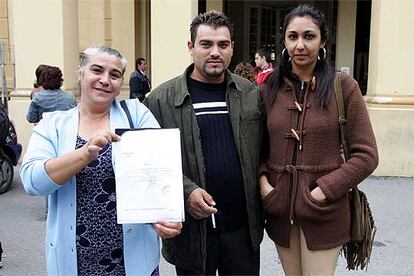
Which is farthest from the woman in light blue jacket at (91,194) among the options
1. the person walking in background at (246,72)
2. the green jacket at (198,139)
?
the person walking in background at (246,72)

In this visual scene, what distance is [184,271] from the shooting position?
279 centimetres

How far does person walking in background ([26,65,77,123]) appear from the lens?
636cm

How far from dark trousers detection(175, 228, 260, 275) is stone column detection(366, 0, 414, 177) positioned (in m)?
5.64

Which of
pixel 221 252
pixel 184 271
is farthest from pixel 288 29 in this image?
pixel 184 271

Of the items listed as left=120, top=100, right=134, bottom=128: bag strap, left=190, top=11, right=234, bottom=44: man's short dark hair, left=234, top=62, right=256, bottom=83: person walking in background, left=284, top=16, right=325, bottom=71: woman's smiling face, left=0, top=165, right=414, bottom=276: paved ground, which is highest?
left=190, top=11, right=234, bottom=44: man's short dark hair

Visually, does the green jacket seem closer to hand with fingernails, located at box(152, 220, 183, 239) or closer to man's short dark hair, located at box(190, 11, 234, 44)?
man's short dark hair, located at box(190, 11, 234, 44)

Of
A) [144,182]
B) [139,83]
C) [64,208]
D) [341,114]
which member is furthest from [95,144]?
[139,83]

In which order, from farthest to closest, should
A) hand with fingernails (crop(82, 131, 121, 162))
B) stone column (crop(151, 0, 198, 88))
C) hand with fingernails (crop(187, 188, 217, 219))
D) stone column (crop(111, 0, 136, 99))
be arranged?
stone column (crop(111, 0, 136, 99)) → stone column (crop(151, 0, 198, 88)) → hand with fingernails (crop(187, 188, 217, 219)) → hand with fingernails (crop(82, 131, 121, 162))

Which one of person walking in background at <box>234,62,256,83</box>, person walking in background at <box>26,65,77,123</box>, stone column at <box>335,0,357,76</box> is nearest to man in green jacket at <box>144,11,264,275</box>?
person walking in background at <box>26,65,77,123</box>

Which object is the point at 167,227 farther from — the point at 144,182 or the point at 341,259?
the point at 341,259

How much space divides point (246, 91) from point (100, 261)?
118 centimetres

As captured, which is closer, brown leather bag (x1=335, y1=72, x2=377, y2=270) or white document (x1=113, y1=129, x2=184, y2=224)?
white document (x1=113, y1=129, x2=184, y2=224)

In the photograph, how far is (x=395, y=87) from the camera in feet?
25.3

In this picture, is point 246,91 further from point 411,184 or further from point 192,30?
point 411,184
